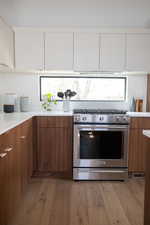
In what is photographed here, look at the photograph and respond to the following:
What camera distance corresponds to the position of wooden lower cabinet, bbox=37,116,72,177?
261cm

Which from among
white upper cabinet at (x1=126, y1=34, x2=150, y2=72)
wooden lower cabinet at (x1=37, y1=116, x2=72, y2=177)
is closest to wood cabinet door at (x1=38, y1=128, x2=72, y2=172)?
wooden lower cabinet at (x1=37, y1=116, x2=72, y2=177)

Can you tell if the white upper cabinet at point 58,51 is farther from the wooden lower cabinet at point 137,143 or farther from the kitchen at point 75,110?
the wooden lower cabinet at point 137,143

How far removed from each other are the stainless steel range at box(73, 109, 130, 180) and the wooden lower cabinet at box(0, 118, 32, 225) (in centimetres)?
84

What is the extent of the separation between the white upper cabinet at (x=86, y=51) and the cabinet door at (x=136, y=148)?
109 centimetres

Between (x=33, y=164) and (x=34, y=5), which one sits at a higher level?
(x=34, y=5)

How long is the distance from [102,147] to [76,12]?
7.12 feet

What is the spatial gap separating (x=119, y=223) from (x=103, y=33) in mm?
2371

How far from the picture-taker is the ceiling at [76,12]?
299 centimetres

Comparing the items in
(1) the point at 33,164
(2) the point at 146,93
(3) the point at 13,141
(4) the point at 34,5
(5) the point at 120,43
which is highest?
(4) the point at 34,5

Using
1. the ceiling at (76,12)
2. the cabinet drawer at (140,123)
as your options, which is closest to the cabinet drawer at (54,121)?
the cabinet drawer at (140,123)

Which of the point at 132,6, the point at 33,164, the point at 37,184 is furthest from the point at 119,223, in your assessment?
the point at 132,6

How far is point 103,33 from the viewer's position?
271 centimetres

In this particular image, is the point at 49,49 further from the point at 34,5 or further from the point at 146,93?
the point at 146,93

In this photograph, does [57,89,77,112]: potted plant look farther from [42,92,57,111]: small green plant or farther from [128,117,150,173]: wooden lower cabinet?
[128,117,150,173]: wooden lower cabinet
